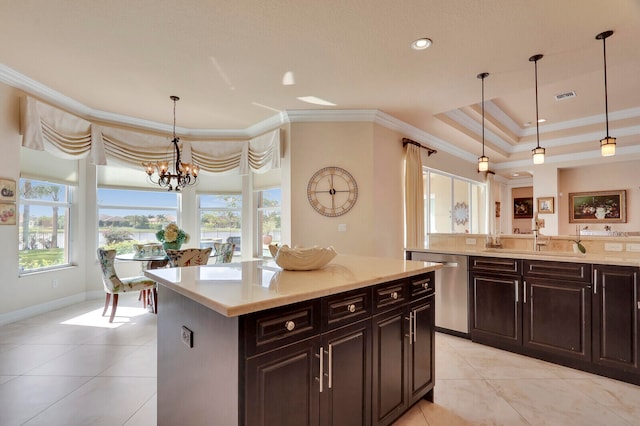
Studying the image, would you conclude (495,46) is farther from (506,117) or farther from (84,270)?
(84,270)

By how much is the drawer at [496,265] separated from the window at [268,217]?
3221 millimetres

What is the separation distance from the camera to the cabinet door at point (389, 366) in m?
1.71

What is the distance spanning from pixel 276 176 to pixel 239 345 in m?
4.41

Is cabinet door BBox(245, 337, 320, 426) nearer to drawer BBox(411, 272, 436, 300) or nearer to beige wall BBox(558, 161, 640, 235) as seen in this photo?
drawer BBox(411, 272, 436, 300)

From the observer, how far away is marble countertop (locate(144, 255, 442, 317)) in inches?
47.9

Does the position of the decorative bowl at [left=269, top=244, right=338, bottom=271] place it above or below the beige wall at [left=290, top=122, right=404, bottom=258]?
below

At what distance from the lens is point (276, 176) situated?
17.7ft

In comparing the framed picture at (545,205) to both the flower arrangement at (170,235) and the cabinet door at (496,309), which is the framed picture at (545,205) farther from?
the flower arrangement at (170,235)

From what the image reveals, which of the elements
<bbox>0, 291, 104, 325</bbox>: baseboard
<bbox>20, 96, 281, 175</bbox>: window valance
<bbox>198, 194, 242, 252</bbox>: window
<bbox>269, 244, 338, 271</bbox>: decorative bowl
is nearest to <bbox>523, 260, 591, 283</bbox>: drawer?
<bbox>269, 244, 338, 271</bbox>: decorative bowl

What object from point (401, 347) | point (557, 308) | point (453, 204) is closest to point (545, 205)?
point (453, 204)

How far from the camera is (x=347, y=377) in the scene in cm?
156

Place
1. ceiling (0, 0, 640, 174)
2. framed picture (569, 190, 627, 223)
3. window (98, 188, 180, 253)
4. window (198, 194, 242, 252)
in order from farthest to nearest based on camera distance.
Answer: framed picture (569, 190, 627, 223) < window (198, 194, 242, 252) < window (98, 188, 180, 253) < ceiling (0, 0, 640, 174)

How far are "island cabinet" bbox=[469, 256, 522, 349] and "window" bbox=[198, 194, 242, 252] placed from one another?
4.21m

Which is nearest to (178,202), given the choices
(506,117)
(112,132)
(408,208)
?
(112,132)
